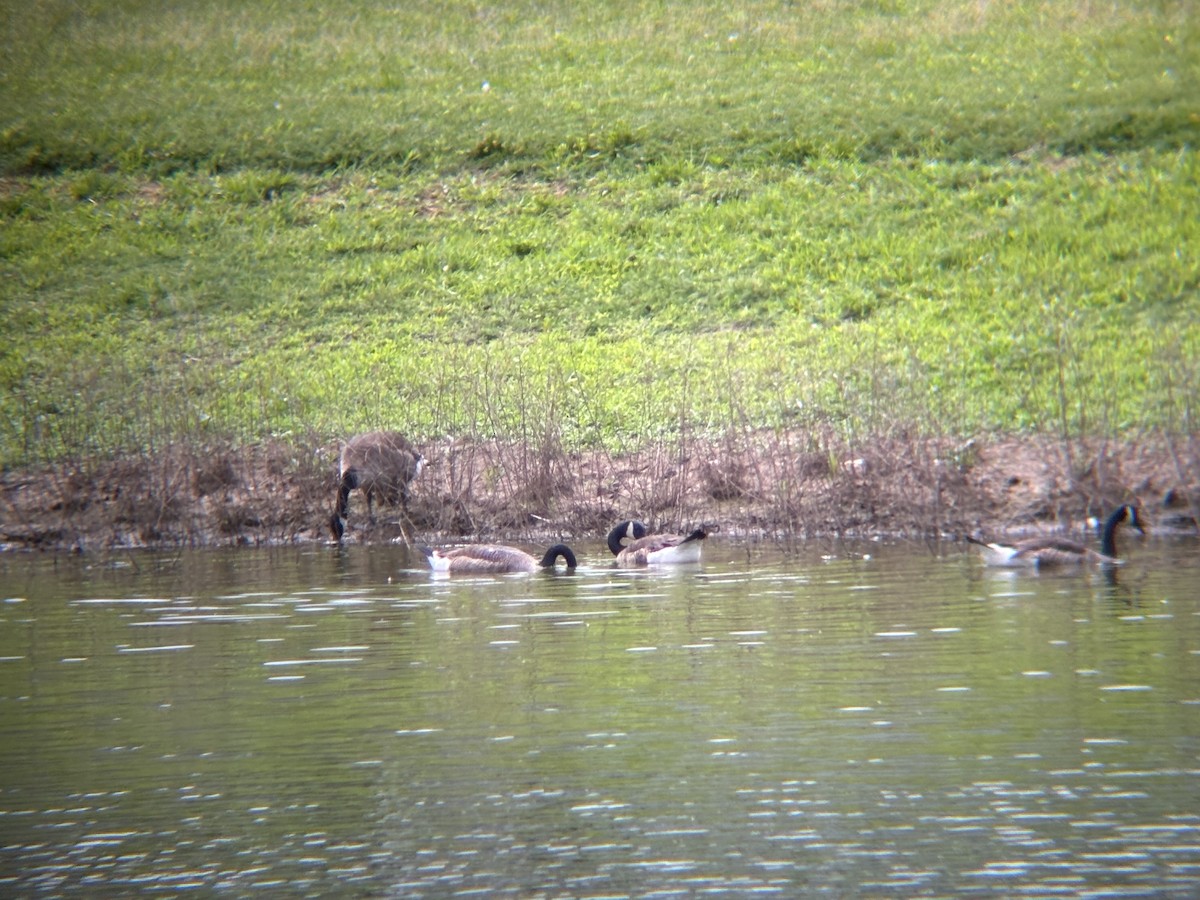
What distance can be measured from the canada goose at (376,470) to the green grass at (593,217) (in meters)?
1.27

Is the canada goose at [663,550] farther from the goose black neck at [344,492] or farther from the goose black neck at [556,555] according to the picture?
the goose black neck at [344,492]

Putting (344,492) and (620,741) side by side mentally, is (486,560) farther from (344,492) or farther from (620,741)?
(620,741)

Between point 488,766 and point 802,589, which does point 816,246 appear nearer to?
point 802,589

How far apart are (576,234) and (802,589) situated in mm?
19075

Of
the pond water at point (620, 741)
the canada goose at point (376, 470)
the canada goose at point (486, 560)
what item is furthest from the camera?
the canada goose at point (376, 470)

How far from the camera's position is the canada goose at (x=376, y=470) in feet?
64.6

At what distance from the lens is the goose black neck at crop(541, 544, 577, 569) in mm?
16781

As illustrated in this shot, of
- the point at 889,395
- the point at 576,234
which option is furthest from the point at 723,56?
the point at 889,395

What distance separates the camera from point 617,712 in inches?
377

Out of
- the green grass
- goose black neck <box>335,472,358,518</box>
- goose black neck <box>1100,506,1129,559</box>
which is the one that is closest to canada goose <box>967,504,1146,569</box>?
goose black neck <box>1100,506,1129,559</box>

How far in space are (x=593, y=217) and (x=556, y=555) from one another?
17134 millimetres

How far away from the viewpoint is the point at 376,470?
771 inches

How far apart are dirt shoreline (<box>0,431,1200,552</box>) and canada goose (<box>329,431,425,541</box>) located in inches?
14.3

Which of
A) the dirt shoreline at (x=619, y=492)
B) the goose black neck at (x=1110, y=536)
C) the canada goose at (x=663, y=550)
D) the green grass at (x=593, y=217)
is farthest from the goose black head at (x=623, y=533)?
the goose black neck at (x=1110, y=536)
